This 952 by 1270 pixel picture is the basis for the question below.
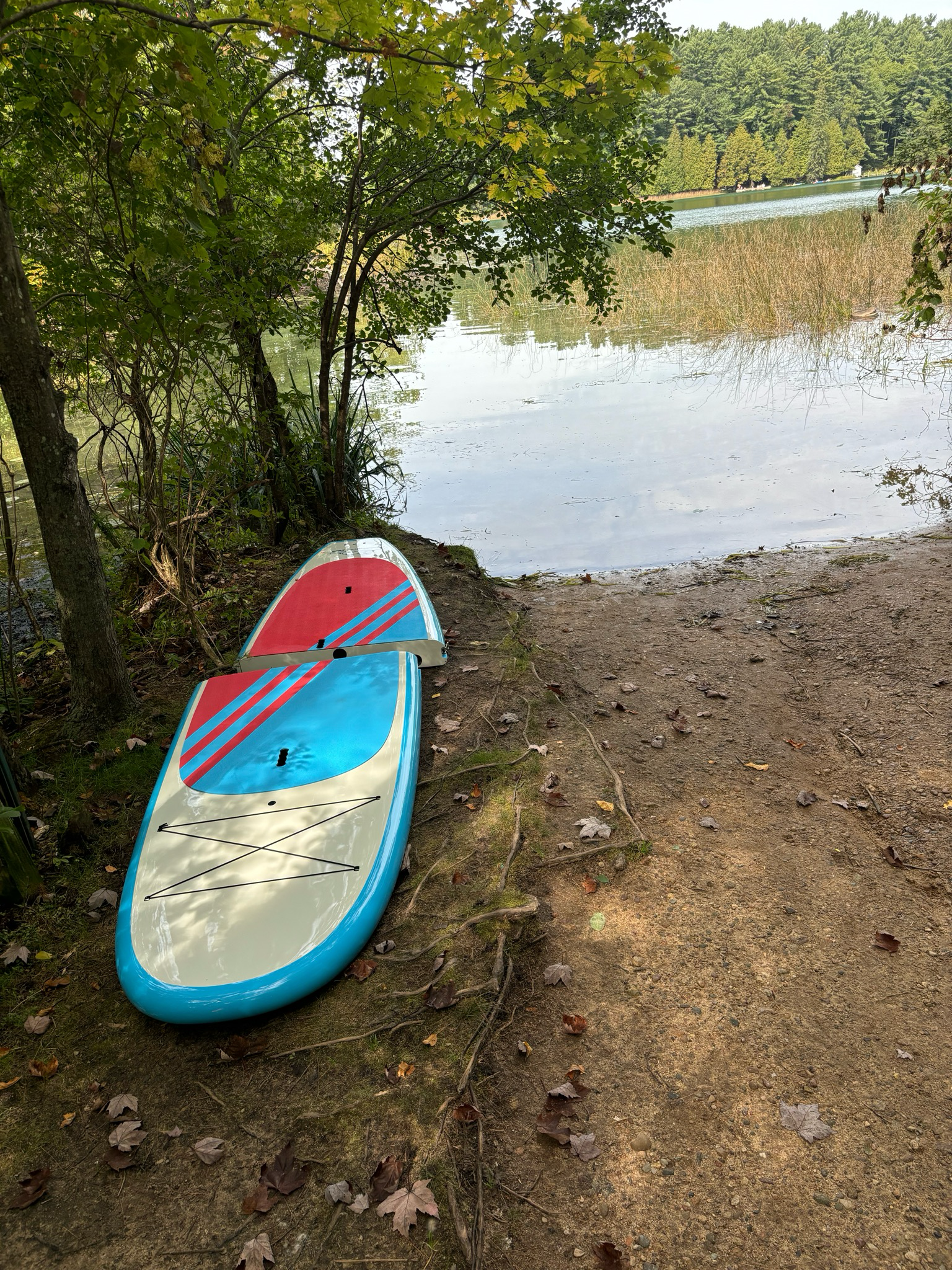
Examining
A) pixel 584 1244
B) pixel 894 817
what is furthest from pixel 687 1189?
pixel 894 817

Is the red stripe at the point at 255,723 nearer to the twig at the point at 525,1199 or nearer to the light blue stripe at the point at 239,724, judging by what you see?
the light blue stripe at the point at 239,724

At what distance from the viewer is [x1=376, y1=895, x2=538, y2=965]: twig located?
8.94 feet

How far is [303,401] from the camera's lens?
677cm

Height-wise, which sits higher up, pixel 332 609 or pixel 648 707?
pixel 332 609

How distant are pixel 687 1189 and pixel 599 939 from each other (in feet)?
2.77

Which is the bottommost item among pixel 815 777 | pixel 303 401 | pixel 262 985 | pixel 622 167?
pixel 815 777

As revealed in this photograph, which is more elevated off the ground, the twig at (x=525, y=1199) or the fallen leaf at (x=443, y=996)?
the fallen leaf at (x=443, y=996)

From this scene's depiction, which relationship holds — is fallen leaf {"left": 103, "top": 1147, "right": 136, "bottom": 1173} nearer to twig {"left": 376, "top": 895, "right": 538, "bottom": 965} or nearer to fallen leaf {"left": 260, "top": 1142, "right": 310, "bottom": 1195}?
fallen leaf {"left": 260, "top": 1142, "right": 310, "bottom": 1195}

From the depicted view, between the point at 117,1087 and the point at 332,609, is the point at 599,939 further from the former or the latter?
the point at 332,609

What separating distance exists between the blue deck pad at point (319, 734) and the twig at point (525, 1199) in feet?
5.44

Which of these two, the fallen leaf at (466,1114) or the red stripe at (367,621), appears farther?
the red stripe at (367,621)

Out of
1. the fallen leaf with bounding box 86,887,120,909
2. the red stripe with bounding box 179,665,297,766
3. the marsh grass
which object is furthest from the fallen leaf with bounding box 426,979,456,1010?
the marsh grass

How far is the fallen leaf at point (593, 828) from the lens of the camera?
3217 mm

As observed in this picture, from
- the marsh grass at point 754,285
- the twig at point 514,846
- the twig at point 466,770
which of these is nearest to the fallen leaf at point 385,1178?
the twig at point 514,846
